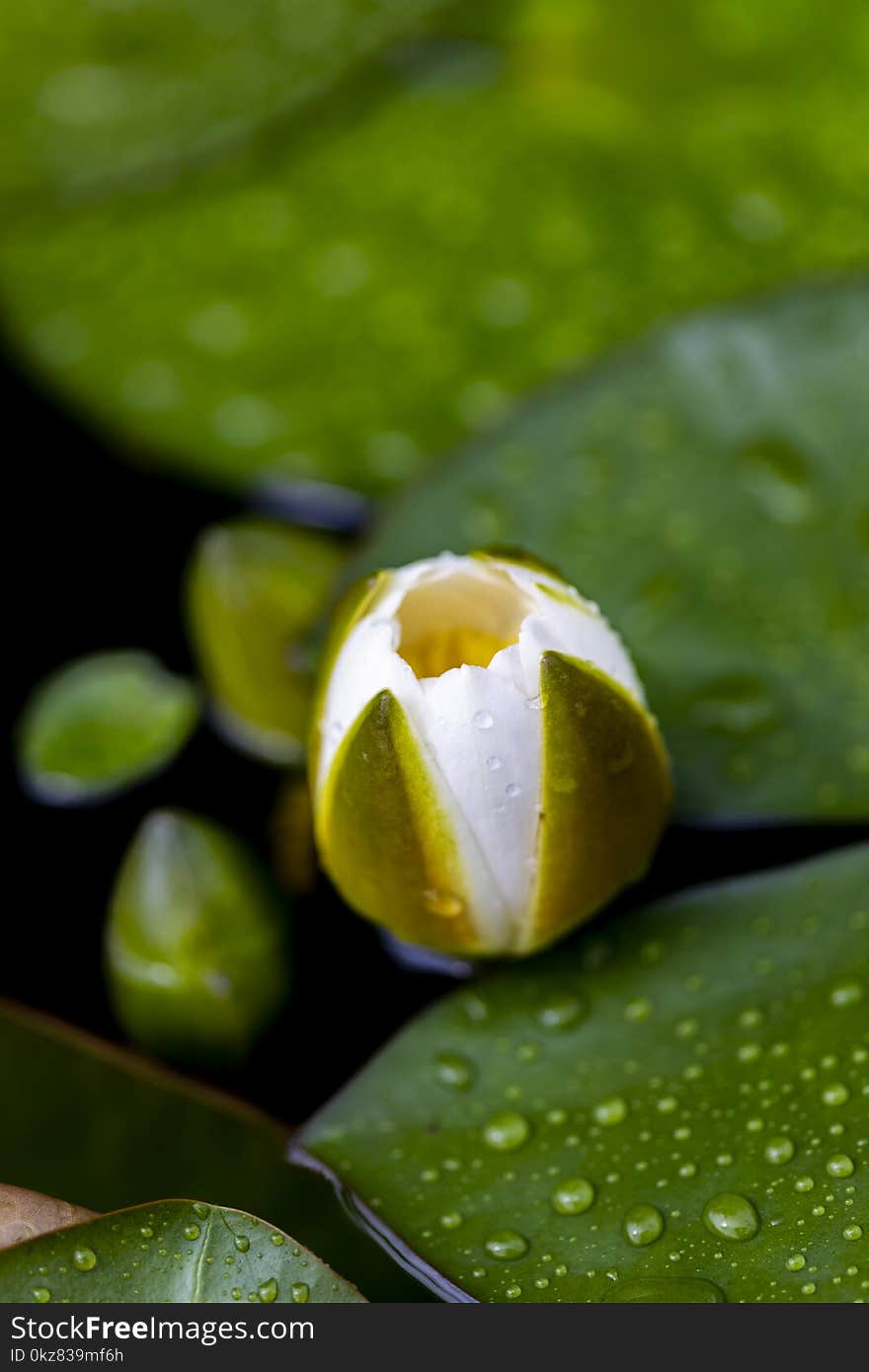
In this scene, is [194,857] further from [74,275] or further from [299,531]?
[74,275]

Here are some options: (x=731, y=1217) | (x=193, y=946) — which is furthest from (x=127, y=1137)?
(x=731, y=1217)

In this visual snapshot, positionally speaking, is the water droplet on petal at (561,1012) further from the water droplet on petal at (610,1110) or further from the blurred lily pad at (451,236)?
the blurred lily pad at (451,236)

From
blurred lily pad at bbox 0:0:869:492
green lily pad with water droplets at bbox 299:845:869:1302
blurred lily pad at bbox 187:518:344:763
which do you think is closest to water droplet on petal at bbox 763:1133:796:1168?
green lily pad with water droplets at bbox 299:845:869:1302

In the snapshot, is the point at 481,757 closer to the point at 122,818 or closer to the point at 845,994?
the point at 845,994

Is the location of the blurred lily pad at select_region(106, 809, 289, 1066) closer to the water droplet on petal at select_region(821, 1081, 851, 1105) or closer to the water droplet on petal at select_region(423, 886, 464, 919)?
the water droplet on petal at select_region(423, 886, 464, 919)
